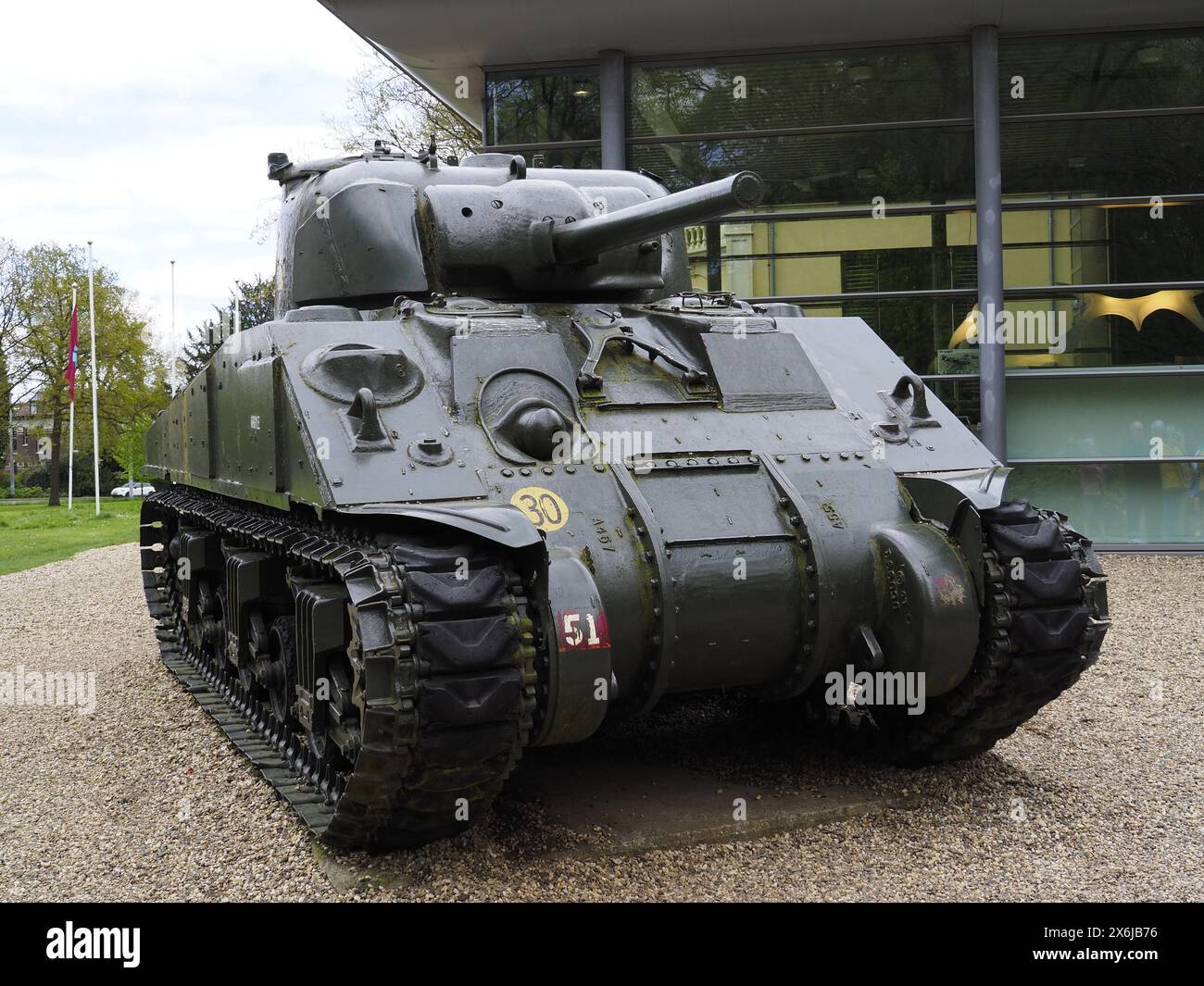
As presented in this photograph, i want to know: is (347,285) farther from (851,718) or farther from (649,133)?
(649,133)

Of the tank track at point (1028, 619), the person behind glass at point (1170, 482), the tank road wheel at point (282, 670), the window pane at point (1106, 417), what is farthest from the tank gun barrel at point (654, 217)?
the person behind glass at point (1170, 482)

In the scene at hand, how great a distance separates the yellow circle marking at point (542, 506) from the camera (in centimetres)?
607

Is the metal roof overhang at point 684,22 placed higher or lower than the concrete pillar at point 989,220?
higher

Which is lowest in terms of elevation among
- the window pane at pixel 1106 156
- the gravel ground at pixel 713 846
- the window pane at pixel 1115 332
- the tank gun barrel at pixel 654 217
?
the gravel ground at pixel 713 846

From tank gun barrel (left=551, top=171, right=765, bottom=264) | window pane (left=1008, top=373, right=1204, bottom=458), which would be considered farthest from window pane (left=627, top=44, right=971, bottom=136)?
tank gun barrel (left=551, top=171, right=765, bottom=264)

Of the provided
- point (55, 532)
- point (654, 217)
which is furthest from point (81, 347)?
point (654, 217)

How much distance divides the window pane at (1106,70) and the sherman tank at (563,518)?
1086 cm

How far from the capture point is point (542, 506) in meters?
6.12

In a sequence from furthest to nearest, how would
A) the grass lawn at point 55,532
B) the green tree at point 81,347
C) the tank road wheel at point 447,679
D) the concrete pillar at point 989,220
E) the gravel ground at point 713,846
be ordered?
the green tree at point 81,347, the grass lawn at point 55,532, the concrete pillar at point 989,220, the gravel ground at point 713,846, the tank road wheel at point 447,679

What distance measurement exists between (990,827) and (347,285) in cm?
487

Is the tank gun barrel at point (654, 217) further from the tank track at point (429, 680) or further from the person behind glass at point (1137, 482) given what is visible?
the person behind glass at point (1137, 482)

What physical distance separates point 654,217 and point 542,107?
12.2 meters

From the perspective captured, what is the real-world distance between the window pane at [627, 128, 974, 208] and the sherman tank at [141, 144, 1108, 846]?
9980 mm

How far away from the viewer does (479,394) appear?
661 centimetres
